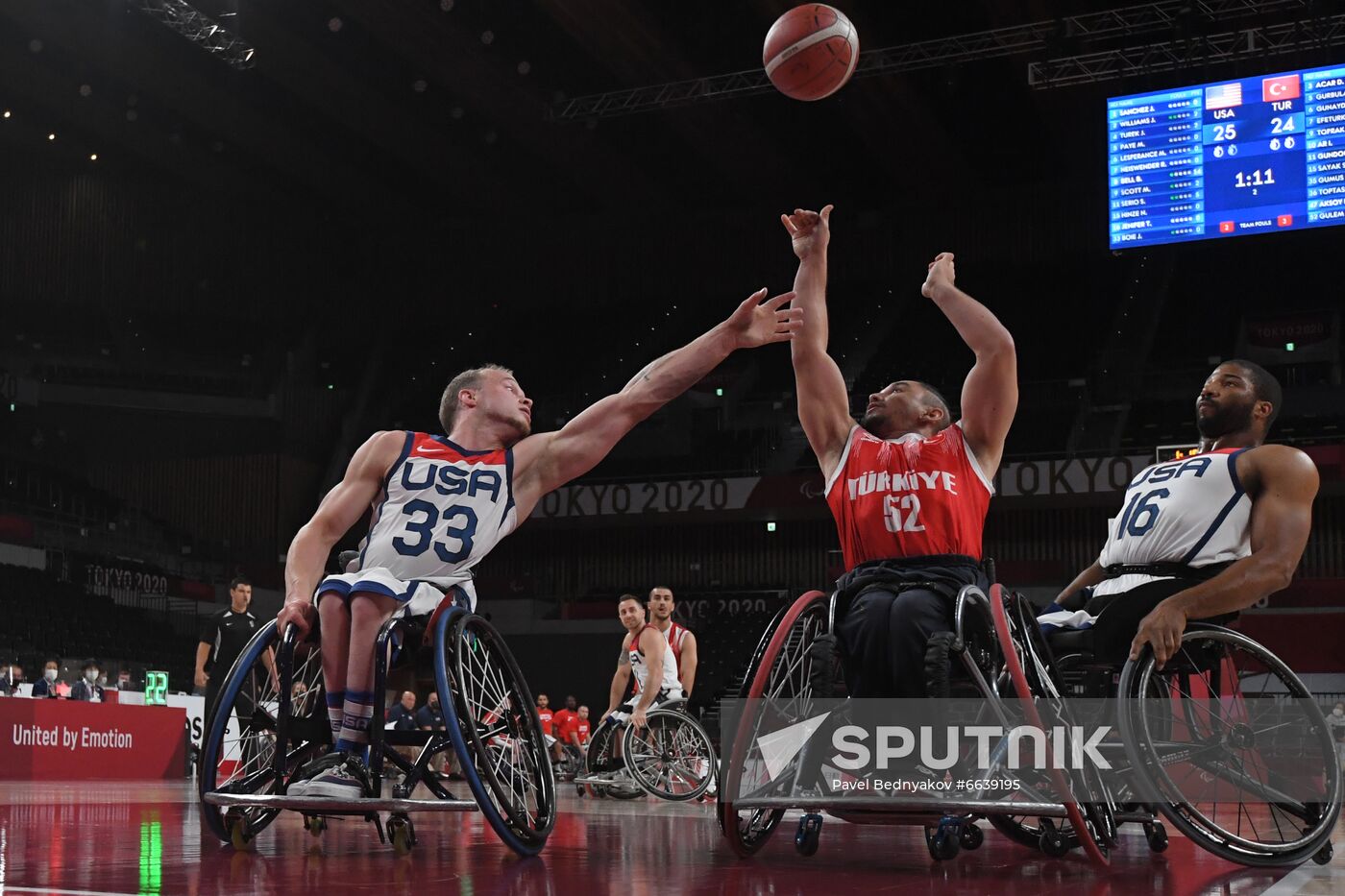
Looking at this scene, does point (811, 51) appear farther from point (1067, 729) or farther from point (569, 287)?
point (569, 287)

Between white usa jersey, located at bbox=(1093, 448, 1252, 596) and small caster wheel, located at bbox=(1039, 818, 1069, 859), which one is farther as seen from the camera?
white usa jersey, located at bbox=(1093, 448, 1252, 596)

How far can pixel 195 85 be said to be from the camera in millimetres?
17047

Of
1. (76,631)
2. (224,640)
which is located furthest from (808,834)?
(76,631)

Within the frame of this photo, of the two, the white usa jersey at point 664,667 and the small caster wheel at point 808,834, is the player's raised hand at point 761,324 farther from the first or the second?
the white usa jersey at point 664,667

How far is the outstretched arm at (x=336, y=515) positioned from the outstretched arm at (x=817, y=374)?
4.21ft

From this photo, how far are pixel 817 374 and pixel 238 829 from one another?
7.06 ft

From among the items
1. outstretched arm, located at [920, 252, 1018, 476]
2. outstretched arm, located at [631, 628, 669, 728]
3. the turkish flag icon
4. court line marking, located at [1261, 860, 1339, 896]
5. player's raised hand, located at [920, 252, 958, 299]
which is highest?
the turkish flag icon

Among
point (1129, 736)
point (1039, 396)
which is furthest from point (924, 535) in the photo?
point (1039, 396)

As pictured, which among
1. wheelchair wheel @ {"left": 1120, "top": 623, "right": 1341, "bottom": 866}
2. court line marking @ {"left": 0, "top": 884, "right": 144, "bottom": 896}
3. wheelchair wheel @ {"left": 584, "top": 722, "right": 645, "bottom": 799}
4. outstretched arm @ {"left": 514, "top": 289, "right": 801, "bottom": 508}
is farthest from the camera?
wheelchair wheel @ {"left": 584, "top": 722, "right": 645, "bottom": 799}

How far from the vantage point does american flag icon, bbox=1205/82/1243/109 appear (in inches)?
517

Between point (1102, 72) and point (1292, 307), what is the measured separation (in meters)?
7.52

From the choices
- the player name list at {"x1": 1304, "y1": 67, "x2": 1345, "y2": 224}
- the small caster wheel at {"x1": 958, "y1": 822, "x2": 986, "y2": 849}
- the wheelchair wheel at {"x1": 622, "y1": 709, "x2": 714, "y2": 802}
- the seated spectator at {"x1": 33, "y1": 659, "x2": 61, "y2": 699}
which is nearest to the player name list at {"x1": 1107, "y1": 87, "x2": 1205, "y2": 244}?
the player name list at {"x1": 1304, "y1": 67, "x2": 1345, "y2": 224}

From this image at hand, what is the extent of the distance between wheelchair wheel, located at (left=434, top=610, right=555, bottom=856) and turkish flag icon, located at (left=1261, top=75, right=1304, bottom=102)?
11733mm

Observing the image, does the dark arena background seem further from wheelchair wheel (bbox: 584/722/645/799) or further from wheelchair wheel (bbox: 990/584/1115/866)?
wheelchair wheel (bbox: 990/584/1115/866)
